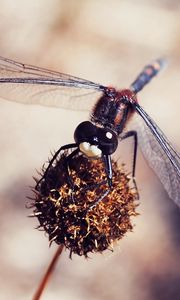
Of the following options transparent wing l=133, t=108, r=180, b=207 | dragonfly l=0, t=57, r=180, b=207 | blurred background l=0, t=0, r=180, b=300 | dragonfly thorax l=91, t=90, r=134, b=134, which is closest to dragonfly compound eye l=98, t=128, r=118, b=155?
dragonfly l=0, t=57, r=180, b=207

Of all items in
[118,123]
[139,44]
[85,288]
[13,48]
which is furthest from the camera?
[139,44]

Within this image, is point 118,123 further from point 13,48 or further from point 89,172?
point 13,48

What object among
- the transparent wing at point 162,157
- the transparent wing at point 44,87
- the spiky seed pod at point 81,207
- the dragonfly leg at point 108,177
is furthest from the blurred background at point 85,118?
the dragonfly leg at point 108,177

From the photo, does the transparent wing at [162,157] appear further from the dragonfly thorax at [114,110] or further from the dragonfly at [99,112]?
the dragonfly thorax at [114,110]

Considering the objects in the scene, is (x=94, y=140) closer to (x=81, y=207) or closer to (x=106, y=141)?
(x=106, y=141)

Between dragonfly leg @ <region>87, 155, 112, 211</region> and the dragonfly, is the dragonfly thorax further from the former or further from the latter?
dragonfly leg @ <region>87, 155, 112, 211</region>

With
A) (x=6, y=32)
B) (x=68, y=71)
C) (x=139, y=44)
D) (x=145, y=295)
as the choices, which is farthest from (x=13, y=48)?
(x=145, y=295)
